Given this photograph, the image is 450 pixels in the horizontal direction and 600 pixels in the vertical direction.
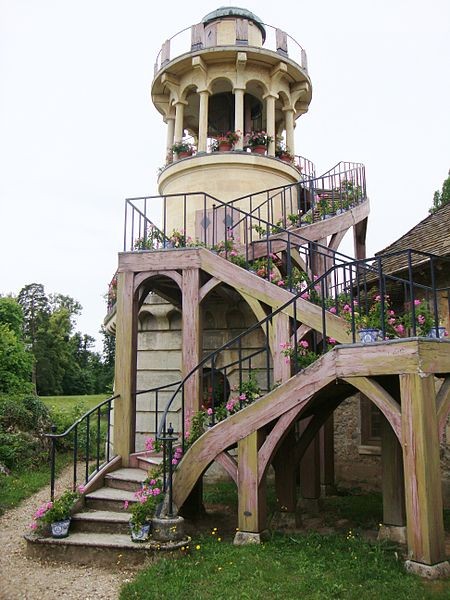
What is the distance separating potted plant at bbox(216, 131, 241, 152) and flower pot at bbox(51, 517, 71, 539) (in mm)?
9690

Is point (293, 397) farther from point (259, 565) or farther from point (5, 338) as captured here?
point (5, 338)

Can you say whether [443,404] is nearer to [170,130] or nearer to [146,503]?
[146,503]

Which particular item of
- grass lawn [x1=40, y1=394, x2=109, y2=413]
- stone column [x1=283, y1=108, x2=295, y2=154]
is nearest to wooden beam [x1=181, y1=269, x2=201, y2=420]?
stone column [x1=283, y1=108, x2=295, y2=154]

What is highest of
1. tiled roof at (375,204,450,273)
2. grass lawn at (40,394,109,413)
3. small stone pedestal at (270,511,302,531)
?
tiled roof at (375,204,450,273)

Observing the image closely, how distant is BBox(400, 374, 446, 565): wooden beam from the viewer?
19.2ft

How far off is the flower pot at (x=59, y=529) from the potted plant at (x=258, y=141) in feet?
33.6

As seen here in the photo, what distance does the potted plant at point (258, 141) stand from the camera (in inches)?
564

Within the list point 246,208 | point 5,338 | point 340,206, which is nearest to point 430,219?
point 340,206

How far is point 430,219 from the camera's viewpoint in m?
13.3

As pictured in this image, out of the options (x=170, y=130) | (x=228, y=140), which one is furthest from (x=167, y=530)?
(x=170, y=130)

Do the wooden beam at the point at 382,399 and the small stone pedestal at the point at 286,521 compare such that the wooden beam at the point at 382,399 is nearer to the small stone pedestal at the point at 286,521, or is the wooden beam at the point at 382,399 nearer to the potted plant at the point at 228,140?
the small stone pedestal at the point at 286,521

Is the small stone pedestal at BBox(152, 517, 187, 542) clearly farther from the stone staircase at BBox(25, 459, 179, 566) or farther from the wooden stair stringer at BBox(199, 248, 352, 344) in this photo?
the wooden stair stringer at BBox(199, 248, 352, 344)

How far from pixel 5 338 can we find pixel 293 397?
604 inches

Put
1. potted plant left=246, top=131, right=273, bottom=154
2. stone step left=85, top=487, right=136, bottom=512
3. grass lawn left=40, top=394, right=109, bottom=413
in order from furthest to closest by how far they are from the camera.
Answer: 1. grass lawn left=40, top=394, right=109, bottom=413
2. potted plant left=246, top=131, right=273, bottom=154
3. stone step left=85, top=487, right=136, bottom=512
